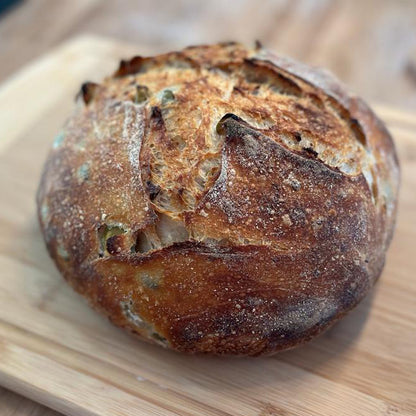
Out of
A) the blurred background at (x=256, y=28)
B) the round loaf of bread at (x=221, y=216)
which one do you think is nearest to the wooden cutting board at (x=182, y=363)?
the round loaf of bread at (x=221, y=216)

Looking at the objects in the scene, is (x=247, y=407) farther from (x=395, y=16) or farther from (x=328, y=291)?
(x=395, y=16)

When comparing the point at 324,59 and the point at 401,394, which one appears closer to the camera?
the point at 401,394

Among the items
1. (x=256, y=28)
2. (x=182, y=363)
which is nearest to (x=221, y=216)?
(x=182, y=363)

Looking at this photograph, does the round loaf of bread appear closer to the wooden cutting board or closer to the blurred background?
the wooden cutting board

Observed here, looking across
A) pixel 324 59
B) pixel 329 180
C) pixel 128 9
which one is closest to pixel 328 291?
pixel 329 180

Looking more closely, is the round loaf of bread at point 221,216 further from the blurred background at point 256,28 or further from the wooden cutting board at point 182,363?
the blurred background at point 256,28

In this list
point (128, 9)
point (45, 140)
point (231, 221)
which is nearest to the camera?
point (231, 221)

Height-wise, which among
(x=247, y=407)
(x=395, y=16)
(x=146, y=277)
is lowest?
(x=247, y=407)
